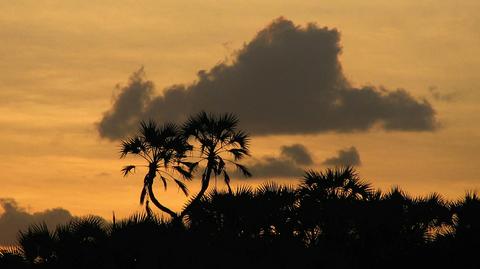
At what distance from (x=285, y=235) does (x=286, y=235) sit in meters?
0.11

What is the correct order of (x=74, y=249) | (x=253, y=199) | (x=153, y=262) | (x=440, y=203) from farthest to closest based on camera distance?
(x=440, y=203)
(x=253, y=199)
(x=74, y=249)
(x=153, y=262)

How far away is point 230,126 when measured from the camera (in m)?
66.5

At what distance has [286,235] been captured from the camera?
45938 mm

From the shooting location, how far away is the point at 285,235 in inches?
1805

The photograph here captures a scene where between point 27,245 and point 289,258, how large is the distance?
10.6 meters

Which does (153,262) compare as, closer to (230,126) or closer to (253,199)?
(253,199)

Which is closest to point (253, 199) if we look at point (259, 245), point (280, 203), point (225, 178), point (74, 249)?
point (280, 203)

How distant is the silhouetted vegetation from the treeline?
0.15ft

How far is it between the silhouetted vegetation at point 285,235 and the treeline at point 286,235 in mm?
45

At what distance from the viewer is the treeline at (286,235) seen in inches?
1526

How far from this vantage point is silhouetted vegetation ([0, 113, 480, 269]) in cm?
3875

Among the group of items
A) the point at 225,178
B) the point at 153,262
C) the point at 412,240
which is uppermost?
the point at 225,178

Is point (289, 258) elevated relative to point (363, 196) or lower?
lower

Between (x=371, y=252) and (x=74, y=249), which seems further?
(x=371, y=252)
